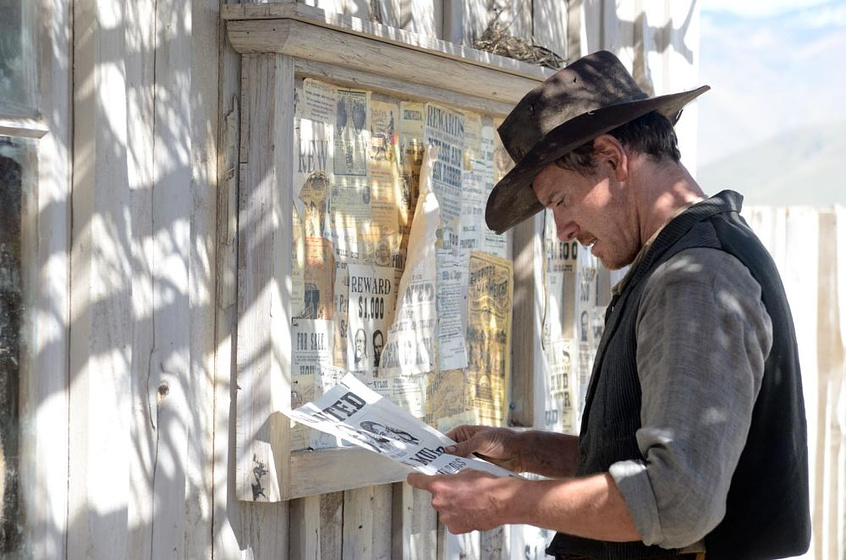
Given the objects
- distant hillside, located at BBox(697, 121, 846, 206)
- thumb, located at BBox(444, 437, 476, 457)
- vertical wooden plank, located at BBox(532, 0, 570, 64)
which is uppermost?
distant hillside, located at BBox(697, 121, 846, 206)

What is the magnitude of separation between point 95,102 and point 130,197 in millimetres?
245

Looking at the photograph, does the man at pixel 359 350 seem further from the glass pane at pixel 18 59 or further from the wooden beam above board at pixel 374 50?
the glass pane at pixel 18 59

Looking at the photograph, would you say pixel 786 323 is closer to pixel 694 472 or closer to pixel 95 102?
pixel 694 472

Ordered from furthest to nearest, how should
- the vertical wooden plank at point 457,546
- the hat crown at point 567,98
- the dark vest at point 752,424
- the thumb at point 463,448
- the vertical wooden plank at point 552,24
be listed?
the vertical wooden plank at point 552,24 < the vertical wooden plank at point 457,546 < the thumb at point 463,448 < the hat crown at point 567,98 < the dark vest at point 752,424

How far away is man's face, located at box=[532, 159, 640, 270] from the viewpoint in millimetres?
2637

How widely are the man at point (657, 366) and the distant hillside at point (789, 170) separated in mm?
57920

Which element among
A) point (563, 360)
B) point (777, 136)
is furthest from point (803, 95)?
point (563, 360)

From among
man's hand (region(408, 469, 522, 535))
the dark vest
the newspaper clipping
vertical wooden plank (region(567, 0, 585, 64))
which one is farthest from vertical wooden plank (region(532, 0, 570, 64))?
man's hand (region(408, 469, 522, 535))

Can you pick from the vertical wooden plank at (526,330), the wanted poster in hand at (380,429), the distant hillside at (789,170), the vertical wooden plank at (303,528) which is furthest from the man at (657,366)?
the distant hillside at (789,170)

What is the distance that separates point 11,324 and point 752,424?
5.23ft

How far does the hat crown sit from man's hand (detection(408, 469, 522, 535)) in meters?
0.83

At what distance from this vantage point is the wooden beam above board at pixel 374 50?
10.1 ft

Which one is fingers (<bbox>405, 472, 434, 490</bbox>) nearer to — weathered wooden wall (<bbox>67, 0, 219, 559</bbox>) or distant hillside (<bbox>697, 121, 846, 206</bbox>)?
weathered wooden wall (<bbox>67, 0, 219, 559</bbox>)

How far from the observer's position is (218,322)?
3148 mm
